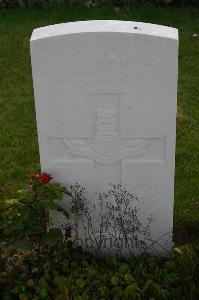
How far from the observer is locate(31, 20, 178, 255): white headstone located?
3.09 meters

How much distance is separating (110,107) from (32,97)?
291 cm

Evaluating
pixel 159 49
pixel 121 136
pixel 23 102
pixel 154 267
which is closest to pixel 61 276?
pixel 154 267

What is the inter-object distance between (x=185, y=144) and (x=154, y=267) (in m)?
1.81

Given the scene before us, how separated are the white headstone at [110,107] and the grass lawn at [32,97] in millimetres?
800

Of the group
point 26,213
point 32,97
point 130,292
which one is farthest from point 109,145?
point 32,97

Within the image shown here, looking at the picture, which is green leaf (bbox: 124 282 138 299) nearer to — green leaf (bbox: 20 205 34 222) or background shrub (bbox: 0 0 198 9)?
green leaf (bbox: 20 205 34 222)

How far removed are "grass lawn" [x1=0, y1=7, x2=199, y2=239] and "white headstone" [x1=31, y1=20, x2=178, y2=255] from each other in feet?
2.62

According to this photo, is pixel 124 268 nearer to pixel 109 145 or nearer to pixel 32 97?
pixel 109 145

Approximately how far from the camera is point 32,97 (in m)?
6.04

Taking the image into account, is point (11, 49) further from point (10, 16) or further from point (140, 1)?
point (140, 1)

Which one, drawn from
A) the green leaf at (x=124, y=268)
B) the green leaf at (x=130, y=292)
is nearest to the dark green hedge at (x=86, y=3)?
the green leaf at (x=124, y=268)

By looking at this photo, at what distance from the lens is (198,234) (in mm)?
3939

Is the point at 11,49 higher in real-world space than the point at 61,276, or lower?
higher

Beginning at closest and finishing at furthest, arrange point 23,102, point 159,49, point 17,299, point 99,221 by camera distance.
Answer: point 159,49
point 17,299
point 99,221
point 23,102
